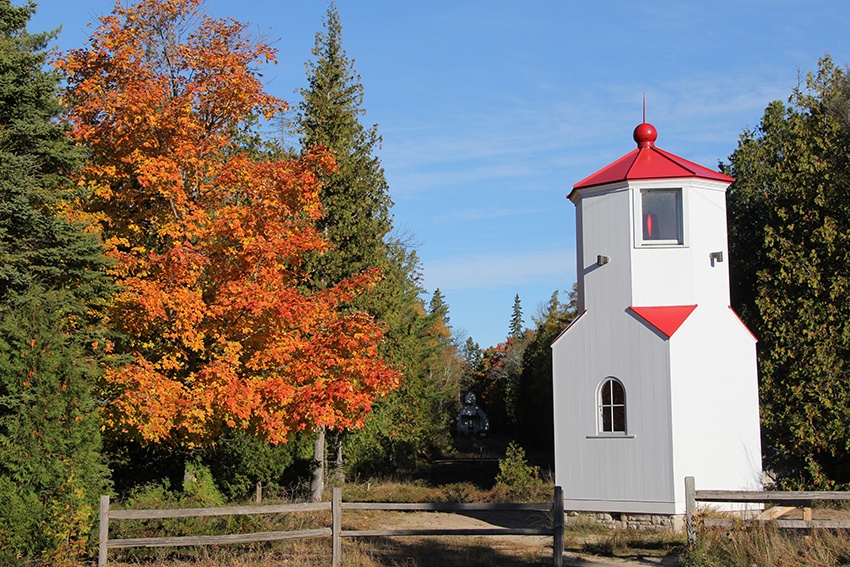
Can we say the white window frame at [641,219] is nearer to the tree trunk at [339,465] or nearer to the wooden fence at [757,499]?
the wooden fence at [757,499]

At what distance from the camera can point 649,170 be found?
1845 cm

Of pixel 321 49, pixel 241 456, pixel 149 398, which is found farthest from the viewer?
pixel 321 49

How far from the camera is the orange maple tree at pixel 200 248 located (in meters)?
13.8

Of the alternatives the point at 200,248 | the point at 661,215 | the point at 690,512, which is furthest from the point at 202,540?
the point at 661,215

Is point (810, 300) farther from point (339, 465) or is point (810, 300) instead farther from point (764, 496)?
point (339, 465)

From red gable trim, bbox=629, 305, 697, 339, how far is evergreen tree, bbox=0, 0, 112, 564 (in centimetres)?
1068

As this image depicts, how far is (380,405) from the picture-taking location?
89.1 ft

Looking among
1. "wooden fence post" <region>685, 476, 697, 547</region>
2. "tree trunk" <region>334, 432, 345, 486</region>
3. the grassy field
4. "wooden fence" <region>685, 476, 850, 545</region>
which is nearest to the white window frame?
the grassy field

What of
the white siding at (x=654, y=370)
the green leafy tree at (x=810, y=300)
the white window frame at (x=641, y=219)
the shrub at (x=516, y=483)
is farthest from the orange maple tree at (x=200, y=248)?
the green leafy tree at (x=810, y=300)

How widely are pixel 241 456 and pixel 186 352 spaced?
6.82m

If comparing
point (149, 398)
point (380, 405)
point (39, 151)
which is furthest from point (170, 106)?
point (380, 405)

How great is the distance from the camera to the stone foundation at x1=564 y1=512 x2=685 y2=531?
16.8m

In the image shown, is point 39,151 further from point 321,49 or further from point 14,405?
point 321,49

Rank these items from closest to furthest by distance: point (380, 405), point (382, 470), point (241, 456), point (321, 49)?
1. point (241, 456)
2. point (321, 49)
3. point (380, 405)
4. point (382, 470)
